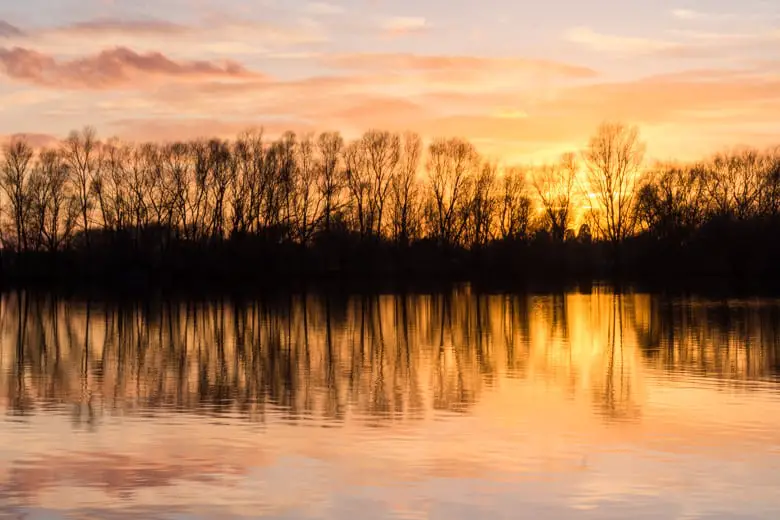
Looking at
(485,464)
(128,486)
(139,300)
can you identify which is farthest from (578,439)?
(139,300)

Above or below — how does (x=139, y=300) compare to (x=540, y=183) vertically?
below

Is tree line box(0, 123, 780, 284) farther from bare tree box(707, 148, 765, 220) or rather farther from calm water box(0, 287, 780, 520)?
calm water box(0, 287, 780, 520)

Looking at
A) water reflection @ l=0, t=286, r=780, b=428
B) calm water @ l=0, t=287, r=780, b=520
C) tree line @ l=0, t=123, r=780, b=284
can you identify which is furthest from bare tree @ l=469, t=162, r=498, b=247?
calm water @ l=0, t=287, r=780, b=520

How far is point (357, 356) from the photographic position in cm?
2375

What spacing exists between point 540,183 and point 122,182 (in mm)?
39580

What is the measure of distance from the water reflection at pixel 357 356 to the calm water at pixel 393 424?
0.11 meters

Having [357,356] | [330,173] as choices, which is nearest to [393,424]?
[357,356]

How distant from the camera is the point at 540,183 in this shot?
98.9 metres

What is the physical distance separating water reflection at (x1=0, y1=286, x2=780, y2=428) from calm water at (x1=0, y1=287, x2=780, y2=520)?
11cm

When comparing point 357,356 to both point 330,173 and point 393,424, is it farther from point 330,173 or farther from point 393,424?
point 330,173

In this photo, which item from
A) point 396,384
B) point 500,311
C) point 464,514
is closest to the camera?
point 464,514

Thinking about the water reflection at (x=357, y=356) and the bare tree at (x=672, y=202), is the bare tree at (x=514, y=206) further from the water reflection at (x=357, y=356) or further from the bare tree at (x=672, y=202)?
the water reflection at (x=357, y=356)

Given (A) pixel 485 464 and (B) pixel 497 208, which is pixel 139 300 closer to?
(A) pixel 485 464

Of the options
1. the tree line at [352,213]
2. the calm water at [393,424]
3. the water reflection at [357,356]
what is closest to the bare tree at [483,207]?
the tree line at [352,213]
